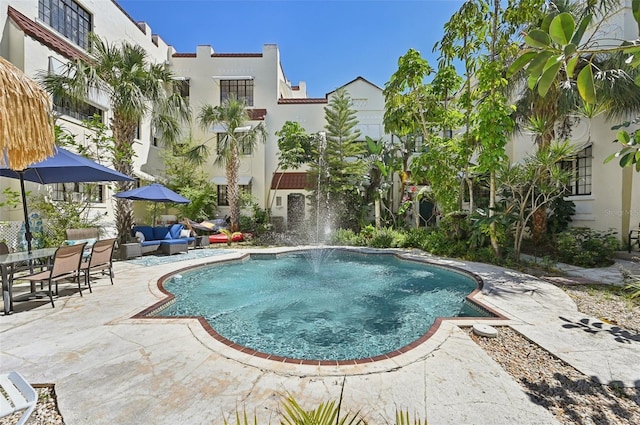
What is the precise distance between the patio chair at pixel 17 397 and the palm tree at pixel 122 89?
1356 centimetres

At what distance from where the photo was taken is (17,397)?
2.62 m

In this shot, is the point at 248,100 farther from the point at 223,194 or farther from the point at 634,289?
the point at 634,289

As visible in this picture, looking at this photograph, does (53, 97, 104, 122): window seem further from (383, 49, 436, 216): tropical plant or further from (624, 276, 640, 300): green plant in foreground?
(624, 276, 640, 300): green plant in foreground

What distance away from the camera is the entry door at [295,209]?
25.5 meters

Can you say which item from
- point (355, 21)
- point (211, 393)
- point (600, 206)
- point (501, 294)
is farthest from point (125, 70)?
point (600, 206)

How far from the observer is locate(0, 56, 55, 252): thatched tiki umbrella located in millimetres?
3789

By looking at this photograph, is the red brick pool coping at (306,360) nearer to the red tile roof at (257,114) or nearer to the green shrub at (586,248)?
the green shrub at (586,248)

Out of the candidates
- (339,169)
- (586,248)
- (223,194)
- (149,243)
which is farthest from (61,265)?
(223,194)

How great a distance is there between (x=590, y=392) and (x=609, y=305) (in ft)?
16.0

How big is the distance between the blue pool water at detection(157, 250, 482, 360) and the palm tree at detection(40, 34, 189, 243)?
25.5ft

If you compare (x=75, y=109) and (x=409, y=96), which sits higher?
(x=409, y=96)

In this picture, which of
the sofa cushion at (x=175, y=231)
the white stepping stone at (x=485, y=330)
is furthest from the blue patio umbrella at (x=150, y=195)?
the white stepping stone at (x=485, y=330)

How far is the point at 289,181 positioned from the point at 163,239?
479 inches

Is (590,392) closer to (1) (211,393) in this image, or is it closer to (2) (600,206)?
(1) (211,393)
